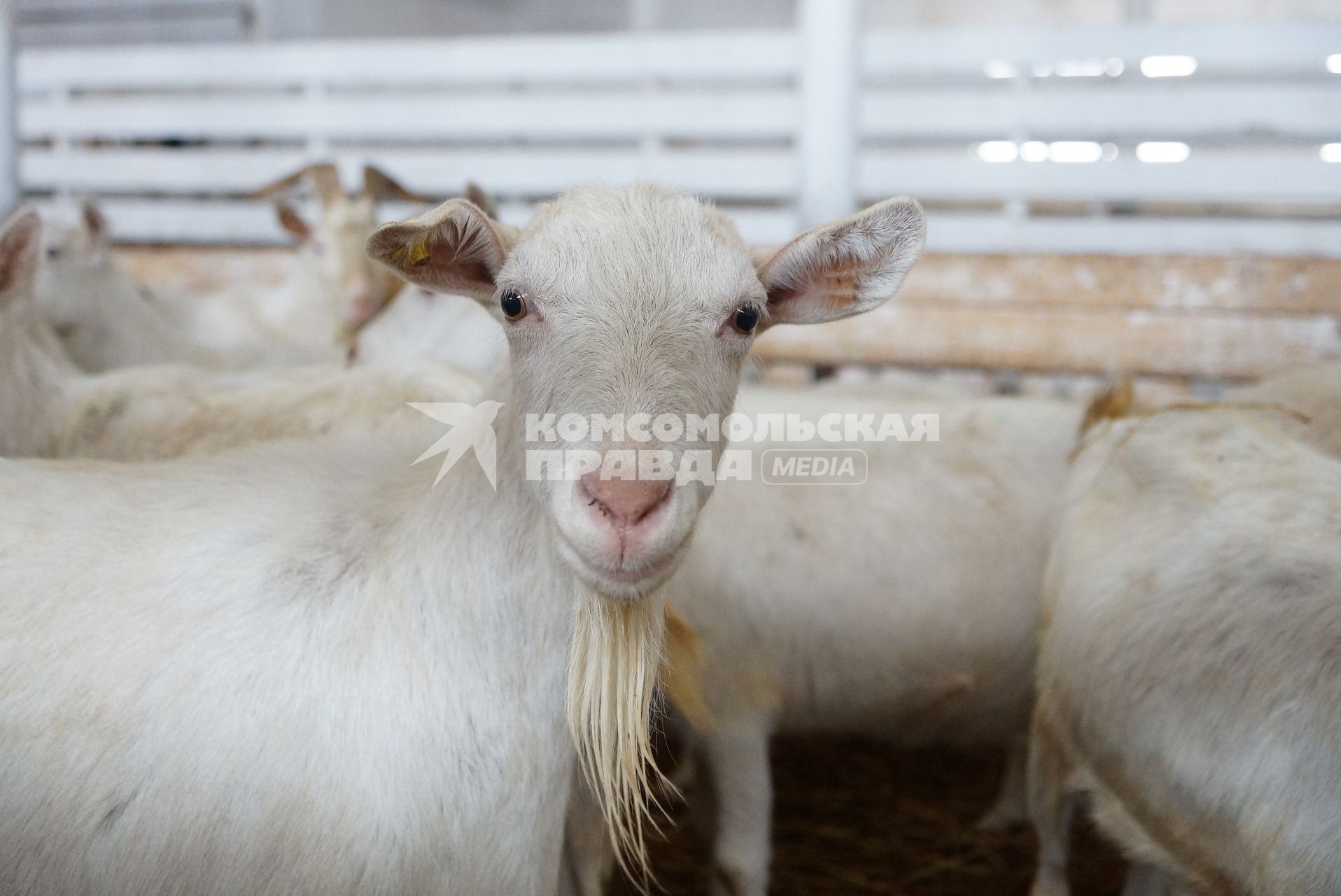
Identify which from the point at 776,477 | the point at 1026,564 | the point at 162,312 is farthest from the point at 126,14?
the point at 1026,564

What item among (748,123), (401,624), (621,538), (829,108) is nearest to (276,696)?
(401,624)

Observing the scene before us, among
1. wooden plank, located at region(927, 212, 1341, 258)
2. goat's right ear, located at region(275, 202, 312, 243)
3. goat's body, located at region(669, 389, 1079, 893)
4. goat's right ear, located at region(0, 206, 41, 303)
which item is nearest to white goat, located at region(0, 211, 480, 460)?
goat's right ear, located at region(0, 206, 41, 303)

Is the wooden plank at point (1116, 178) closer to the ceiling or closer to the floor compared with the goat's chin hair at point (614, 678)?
closer to the ceiling

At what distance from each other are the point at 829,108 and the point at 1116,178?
1.49 m

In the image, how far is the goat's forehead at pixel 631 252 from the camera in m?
1.97

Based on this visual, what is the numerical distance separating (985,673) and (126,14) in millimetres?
10048

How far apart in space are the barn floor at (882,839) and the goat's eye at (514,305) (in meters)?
1.87

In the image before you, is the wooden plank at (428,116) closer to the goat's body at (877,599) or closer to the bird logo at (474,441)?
the goat's body at (877,599)

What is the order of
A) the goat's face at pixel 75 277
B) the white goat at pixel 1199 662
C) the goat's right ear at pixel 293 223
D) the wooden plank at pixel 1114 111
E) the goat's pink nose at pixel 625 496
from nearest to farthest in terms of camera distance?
the goat's pink nose at pixel 625 496 < the white goat at pixel 1199 662 < the goat's face at pixel 75 277 < the wooden plank at pixel 1114 111 < the goat's right ear at pixel 293 223

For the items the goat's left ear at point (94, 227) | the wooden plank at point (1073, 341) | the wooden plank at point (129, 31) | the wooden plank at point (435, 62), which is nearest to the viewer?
the wooden plank at point (1073, 341)

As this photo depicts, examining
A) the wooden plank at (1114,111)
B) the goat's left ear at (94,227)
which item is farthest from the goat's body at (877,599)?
the goat's left ear at (94,227)

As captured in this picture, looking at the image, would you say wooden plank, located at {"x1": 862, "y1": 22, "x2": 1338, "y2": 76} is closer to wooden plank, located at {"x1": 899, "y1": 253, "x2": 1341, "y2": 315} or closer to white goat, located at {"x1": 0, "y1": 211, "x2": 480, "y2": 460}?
wooden plank, located at {"x1": 899, "y1": 253, "x2": 1341, "y2": 315}

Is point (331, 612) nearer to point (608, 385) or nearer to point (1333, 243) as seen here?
point (608, 385)

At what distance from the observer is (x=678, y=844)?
3.82 metres
